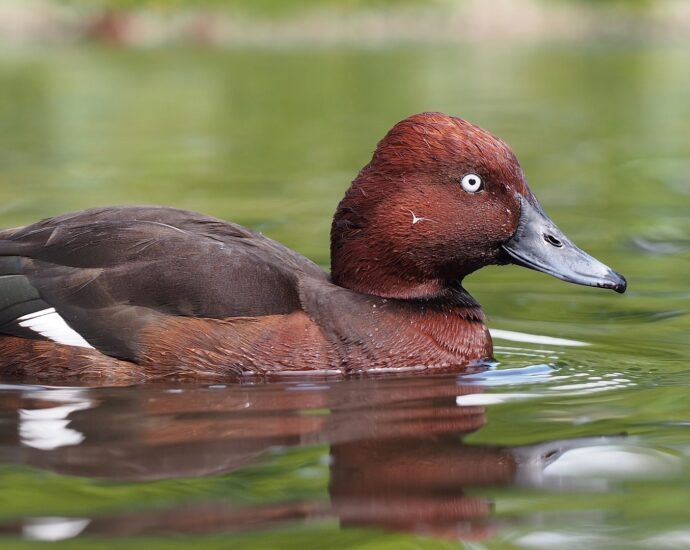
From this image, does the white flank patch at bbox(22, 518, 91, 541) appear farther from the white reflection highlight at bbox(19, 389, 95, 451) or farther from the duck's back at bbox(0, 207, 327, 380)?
the duck's back at bbox(0, 207, 327, 380)

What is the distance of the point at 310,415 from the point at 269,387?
527 millimetres

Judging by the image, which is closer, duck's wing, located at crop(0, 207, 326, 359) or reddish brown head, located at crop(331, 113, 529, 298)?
duck's wing, located at crop(0, 207, 326, 359)

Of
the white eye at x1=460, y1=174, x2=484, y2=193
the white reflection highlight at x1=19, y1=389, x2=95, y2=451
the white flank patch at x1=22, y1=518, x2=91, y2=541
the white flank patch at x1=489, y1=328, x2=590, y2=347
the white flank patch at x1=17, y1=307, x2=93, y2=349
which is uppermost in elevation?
the white eye at x1=460, y1=174, x2=484, y2=193

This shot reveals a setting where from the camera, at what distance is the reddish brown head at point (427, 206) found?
20.0 feet

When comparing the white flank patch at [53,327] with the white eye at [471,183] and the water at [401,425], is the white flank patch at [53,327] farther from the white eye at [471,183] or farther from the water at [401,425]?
the white eye at [471,183]

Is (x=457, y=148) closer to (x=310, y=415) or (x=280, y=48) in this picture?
(x=310, y=415)

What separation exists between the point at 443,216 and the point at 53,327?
1706mm

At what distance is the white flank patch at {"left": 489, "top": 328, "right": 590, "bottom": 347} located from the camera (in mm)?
6598

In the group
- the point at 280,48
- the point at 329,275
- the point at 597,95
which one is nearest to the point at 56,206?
the point at 329,275

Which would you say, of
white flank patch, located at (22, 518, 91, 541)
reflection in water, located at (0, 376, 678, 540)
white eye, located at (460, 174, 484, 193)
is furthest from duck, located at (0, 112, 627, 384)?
white flank patch, located at (22, 518, 91, 541)

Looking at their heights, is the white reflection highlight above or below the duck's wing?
below

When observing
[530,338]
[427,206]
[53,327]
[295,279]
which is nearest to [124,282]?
[53,327]

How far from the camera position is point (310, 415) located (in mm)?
5242

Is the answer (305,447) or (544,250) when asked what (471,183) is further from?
(305,447)
